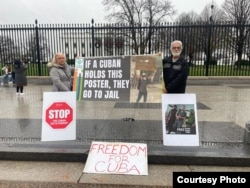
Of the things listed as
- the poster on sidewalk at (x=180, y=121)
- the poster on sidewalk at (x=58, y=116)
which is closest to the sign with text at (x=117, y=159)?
the poster on sidewalk at (x=180, y=121)

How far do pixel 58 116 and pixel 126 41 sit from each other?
9775mm

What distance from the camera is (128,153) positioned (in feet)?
13.0

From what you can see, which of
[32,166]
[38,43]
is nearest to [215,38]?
[38,43]

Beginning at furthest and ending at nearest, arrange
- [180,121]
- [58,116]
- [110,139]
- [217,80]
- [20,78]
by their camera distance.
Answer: [217,80] → [20,78] → [110,139] → [58,116] → [180,121]

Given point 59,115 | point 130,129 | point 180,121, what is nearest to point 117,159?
point 180,121

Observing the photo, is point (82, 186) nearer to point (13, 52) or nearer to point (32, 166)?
point (32, 166)

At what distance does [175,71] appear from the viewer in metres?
4.47

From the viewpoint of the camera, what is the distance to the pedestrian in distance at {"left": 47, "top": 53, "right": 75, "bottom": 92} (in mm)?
4699

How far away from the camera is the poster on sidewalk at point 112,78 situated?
4770 mm

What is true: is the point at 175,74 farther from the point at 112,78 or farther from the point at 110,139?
the point at 110,139

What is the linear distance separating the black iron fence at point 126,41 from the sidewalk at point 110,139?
645 cm

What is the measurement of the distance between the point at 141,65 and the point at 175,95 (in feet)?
2.91

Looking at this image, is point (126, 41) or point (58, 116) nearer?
Result: point (58, 116)

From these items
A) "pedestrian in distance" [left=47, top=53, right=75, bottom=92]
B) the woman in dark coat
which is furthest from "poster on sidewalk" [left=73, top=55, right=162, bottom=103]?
the woman in dark coat
